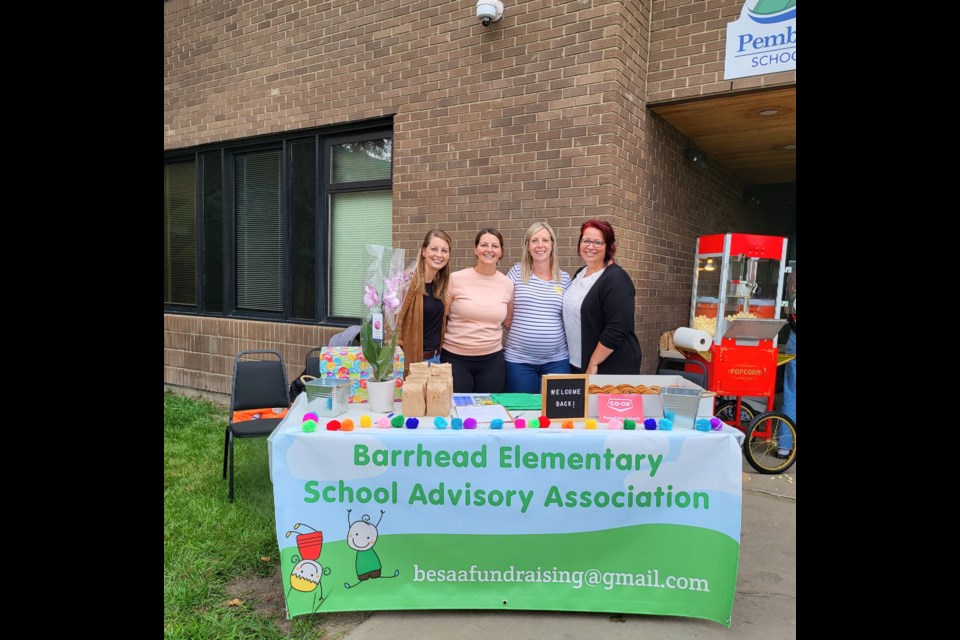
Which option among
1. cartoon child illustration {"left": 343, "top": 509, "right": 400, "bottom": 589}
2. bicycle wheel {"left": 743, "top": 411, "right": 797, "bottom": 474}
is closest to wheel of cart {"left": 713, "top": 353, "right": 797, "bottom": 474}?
bicycle wheel {"left": 743, "top": 411, "right": 797, "bottom": 474}

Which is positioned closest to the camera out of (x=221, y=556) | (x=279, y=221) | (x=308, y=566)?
(x=308, y=566)

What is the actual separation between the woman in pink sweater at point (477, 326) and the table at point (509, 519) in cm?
114

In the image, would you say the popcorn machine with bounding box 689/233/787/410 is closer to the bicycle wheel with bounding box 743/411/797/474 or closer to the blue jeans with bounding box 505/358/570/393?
the bicycle wheel with bounding box 743/411/797/474

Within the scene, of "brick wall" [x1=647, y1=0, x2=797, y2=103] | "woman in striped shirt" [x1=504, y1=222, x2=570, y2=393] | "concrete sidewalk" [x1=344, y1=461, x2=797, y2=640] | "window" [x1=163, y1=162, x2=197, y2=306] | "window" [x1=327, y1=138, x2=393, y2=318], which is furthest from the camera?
"window" [x1=163, y1=162, x2=197, y2=306]

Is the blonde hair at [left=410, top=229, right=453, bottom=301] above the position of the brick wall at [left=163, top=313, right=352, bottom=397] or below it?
above

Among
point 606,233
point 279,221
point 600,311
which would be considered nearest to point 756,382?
point 600,311

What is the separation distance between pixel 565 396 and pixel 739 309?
345 centimetres

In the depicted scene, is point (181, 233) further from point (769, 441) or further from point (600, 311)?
point (769, 441)

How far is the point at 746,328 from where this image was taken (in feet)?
15.6

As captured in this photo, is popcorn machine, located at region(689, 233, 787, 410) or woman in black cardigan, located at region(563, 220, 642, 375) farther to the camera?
popcorn machine, located at region(689, 233, 787, 410)

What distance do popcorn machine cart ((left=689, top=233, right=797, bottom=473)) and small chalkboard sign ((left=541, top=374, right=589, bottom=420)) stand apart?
2.57 metres

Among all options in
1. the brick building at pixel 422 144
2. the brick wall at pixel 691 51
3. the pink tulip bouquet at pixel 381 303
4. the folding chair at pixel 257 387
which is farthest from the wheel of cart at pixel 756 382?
the folding chair at pixel 257 387

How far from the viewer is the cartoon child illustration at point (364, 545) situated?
2.56 m

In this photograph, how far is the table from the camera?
2.54 m
